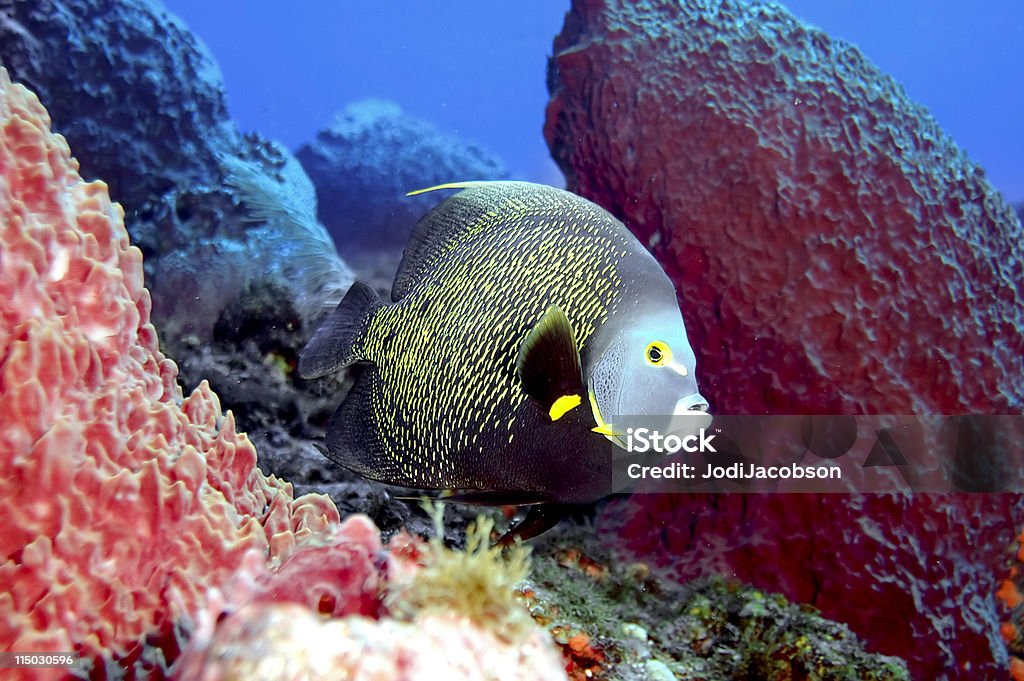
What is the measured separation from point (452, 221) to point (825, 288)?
1.96m

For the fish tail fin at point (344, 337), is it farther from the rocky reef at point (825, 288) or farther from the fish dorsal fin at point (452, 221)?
the rocky reef at point (825, 288)

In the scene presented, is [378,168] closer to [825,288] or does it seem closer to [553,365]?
[825,288]

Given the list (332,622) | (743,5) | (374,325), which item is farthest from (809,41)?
(332,622)

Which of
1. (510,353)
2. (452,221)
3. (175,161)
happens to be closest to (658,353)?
(510,353)

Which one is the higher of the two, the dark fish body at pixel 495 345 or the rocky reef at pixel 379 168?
the rocky reef at pixel 379 168

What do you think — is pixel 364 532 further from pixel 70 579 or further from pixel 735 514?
pixel 735 514

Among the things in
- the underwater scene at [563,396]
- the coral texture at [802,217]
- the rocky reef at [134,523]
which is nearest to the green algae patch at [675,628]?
the underwater scene at [563,396]

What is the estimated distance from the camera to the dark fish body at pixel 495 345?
5.55 ft

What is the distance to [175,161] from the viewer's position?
18.7 ft

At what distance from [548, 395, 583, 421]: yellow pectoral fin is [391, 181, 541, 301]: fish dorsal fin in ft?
2.16

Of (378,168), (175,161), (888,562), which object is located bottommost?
(888,562)

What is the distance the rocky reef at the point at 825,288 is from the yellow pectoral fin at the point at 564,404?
5.43 ft

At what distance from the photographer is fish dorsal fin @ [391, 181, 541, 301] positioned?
1995mm

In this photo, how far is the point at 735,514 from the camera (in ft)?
10.0
